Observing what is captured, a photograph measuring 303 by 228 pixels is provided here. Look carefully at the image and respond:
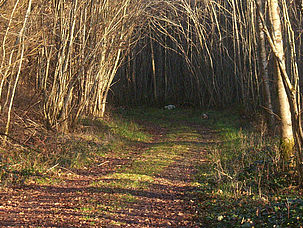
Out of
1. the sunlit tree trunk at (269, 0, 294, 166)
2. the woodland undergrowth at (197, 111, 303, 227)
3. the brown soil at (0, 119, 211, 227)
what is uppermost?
the sunlit tree trunk at (269, 0, 294, 166)

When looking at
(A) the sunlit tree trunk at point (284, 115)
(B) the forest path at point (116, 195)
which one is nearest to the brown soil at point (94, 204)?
(B) the forest path at point (116, 195)

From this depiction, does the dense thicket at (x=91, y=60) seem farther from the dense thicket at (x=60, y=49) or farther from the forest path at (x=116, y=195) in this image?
the forest path at (x=116, y=195)

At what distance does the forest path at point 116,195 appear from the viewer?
341cm

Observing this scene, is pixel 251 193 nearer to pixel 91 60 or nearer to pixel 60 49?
pixel 60 49

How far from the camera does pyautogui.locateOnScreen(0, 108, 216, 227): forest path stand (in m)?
3.41

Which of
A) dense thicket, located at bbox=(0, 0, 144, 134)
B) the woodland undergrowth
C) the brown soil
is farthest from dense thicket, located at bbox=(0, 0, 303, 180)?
the brown soil

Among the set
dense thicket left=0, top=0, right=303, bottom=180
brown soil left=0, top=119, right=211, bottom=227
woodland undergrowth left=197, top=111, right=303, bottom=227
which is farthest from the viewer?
dense thicket left=0, top=0, right=303, bottom=180

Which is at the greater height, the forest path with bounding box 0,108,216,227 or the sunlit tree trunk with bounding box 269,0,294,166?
the sunlit tree trunk with bounding box 269,0,294,166

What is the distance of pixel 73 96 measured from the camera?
7.93 metres

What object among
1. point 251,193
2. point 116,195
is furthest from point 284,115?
point 116,195

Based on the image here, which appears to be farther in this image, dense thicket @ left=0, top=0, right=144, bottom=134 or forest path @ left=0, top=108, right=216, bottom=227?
dense thicket @ left=0, top=0, right=144, bottom=134

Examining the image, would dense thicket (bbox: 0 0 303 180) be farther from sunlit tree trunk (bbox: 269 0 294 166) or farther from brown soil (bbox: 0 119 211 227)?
brown soil (bbox: 0 119 211 227)

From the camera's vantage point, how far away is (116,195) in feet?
13.7

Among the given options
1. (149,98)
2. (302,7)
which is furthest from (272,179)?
(149,98)
